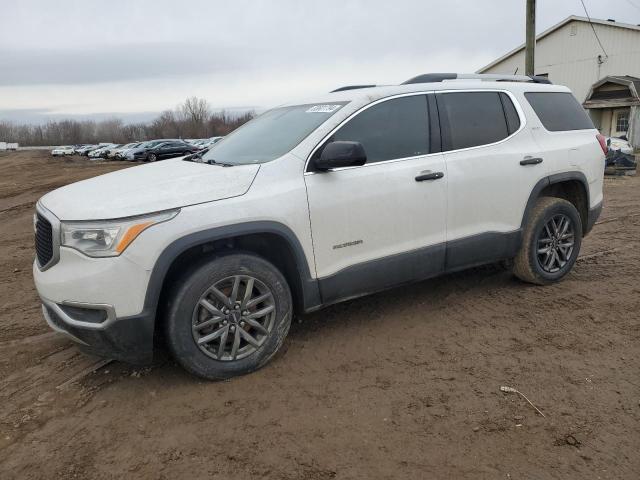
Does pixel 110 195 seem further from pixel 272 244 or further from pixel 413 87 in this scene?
pixel 413 87

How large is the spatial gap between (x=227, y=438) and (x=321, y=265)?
1.32 meters

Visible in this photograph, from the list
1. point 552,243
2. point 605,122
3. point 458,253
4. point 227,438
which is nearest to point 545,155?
point 552,243

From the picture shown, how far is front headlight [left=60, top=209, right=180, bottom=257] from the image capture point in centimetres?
304

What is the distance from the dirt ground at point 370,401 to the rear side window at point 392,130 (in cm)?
141

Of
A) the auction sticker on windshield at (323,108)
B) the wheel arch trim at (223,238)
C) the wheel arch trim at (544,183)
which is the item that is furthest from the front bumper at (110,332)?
the wheel arch trim at (544,183)

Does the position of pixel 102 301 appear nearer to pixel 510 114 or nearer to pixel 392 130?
pixel 392 130

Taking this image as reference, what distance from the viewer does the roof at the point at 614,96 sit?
89.9 ft

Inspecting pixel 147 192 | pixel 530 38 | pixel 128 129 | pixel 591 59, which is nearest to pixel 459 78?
pixel 147 192

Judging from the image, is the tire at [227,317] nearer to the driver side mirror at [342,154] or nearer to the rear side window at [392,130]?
the driver side mirror at [342,154]

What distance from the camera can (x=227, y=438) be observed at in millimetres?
2887

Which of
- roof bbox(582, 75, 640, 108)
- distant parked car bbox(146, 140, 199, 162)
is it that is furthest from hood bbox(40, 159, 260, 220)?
distant parked car bbox(146, 140, 199, 162)

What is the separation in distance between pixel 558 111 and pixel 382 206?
2.41 meters

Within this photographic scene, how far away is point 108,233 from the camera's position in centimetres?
305

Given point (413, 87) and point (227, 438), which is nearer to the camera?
point (227, 438)
